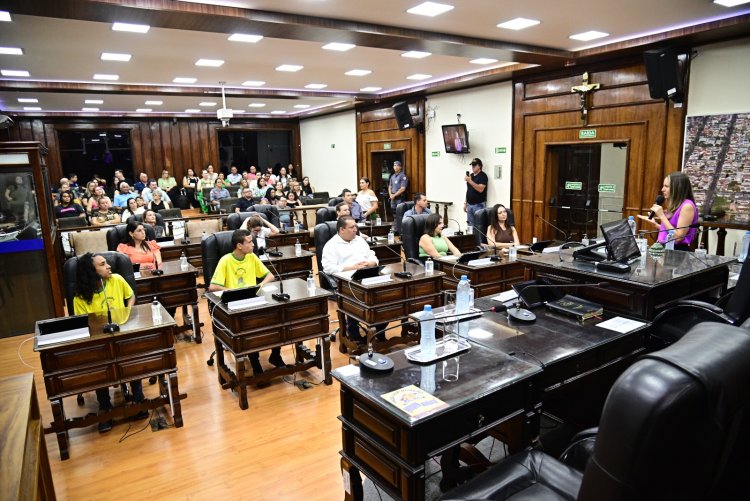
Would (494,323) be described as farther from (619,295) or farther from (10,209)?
(10,209)

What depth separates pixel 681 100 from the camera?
247 inches

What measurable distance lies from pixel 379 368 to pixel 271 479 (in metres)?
1.30

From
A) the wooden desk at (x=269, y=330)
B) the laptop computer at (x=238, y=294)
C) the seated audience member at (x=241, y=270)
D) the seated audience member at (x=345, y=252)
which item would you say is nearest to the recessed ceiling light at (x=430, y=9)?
the seated audience member at (x=345, y=252)

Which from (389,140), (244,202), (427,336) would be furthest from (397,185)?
(427,336)

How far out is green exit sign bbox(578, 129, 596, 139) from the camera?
7484 millimetres

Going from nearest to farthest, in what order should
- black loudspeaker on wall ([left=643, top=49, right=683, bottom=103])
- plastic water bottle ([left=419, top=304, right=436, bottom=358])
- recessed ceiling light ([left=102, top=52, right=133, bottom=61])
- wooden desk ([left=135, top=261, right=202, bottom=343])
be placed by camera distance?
plastic water bottle ([left=419, top=304, right=436, bottom=358]) → wooden desk ([left=135, top=261, right=202, bottom=343]) → black loudspeaker on wall ([left=643, top=49, right=683, bottom=103]) → recessed ceiling light ([left=102, top=52, right=133, bottom=61])

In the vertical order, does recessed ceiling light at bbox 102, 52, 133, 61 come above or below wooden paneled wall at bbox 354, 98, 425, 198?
above

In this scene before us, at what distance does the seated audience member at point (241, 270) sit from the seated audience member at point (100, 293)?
2.52 feet

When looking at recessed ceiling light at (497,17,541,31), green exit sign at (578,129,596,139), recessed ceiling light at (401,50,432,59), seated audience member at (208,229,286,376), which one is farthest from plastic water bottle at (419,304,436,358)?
green exit sign at (578,129,596,139)

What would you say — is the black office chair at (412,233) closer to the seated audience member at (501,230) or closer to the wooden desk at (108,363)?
the seated audience member at (501,230)

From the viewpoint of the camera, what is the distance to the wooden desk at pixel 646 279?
9.59 ft

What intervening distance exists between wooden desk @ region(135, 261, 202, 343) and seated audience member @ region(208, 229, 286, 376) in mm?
659

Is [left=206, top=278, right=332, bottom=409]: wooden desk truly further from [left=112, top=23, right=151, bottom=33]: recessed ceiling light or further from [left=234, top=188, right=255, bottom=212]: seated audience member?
[left=234, top=188, right=255, bottom=212]: seated audience member

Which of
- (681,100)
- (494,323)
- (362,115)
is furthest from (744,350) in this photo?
(362,115)
